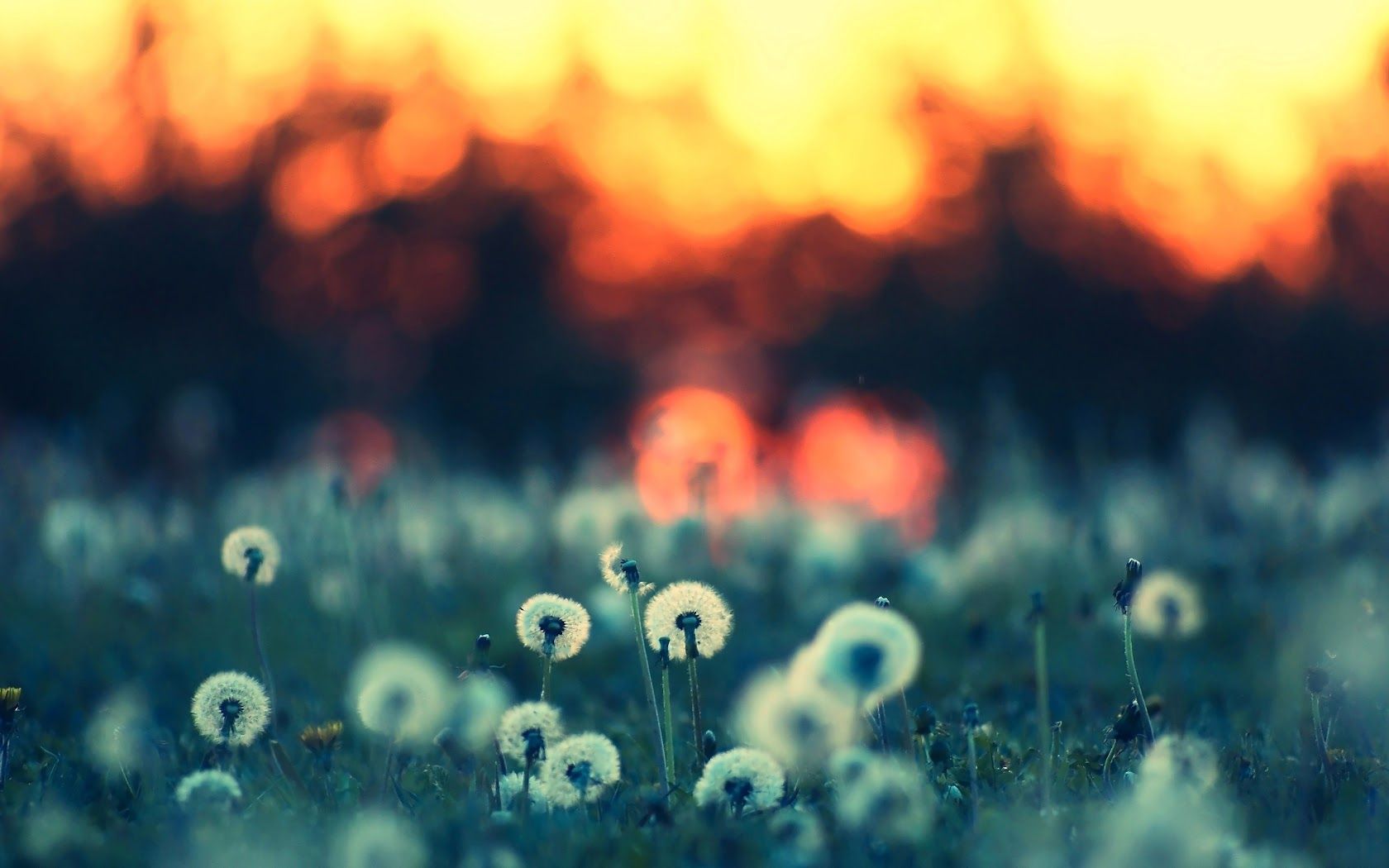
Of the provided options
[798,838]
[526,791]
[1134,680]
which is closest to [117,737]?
[526,791]

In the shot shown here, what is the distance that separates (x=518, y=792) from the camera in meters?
2.65

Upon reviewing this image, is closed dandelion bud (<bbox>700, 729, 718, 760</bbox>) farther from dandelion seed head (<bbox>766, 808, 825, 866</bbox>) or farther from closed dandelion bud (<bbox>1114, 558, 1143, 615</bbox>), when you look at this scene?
closed dandelion bud (<bbox>1114, 558, 1143, 615</bbox>)

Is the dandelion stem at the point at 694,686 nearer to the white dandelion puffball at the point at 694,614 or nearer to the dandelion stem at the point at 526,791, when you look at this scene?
the white dandelion puffball at the point at 694,614

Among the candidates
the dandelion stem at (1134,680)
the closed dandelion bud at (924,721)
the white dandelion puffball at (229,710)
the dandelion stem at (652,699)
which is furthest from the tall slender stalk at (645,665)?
the dandelion stem at (1134,680)

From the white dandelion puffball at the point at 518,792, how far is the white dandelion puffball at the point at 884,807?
1.88 feet

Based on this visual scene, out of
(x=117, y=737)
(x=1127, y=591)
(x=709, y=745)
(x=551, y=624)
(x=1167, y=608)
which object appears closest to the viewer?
(x=1127, y=591)

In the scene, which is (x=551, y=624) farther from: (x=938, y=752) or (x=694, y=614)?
(x=938, y=752)

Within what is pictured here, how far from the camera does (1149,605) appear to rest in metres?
3.52

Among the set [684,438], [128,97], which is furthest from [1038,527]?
[128,97]

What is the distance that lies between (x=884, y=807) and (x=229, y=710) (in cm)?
130

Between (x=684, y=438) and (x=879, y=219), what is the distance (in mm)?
14275

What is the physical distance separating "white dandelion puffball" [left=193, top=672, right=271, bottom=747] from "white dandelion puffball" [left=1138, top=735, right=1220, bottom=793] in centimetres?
166

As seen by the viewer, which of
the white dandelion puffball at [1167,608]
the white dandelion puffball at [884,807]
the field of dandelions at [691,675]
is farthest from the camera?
the white dandelion puffball at [1167,608]

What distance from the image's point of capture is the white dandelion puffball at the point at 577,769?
8.43ft
